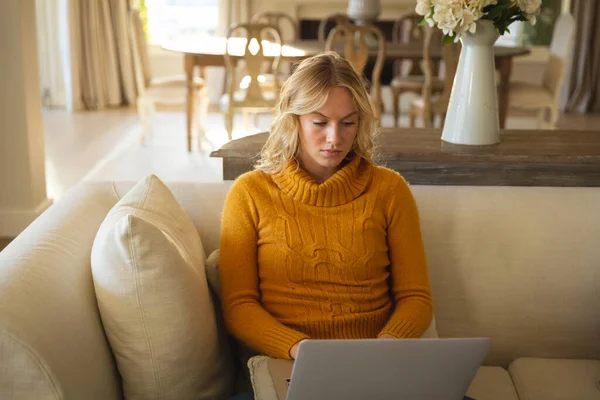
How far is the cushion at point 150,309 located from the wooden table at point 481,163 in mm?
717

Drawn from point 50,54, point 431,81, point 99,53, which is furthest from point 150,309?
point 50,54

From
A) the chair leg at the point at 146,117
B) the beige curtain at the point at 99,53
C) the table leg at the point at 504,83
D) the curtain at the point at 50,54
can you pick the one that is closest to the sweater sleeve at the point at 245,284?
the table leg at the point at 504,83

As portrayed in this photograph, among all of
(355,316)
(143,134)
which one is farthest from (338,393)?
(143,134)

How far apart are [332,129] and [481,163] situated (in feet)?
2.27

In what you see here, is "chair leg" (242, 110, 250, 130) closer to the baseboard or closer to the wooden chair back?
the wooden chair back

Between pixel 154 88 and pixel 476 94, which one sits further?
pixel 154 88

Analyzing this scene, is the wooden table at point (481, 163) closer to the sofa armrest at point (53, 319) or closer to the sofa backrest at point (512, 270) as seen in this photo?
the sofa backrest at point (512, 270)

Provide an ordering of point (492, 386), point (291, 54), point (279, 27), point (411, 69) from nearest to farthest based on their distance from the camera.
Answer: point (492, 386), point (291, 54), point (411, 69), point (279, 27)

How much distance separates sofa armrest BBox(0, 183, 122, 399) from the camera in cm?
113

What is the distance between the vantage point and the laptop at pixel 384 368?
1195mm

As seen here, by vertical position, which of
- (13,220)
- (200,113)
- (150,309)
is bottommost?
(13,220)

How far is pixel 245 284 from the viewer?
157 centimetres

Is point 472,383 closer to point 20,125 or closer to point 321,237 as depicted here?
point 321,237

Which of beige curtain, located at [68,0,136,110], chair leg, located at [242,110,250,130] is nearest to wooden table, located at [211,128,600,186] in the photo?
chair leg, located at [242,110,250,130]
